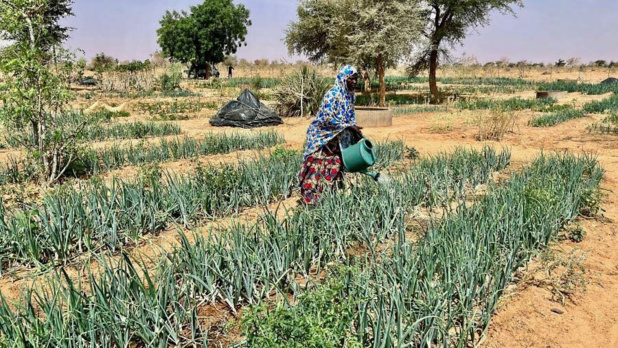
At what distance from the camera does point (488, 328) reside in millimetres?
2426

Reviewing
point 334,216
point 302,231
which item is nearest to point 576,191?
point 334,216

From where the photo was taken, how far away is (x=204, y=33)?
37.8m

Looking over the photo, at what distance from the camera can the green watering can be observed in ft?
12.2

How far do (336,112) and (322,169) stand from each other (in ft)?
1.80

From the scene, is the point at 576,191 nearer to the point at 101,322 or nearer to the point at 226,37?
the point at 101,322

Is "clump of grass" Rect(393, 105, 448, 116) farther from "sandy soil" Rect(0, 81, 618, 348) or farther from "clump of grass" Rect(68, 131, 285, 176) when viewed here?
"sandy soil" Rect(0, 81, 618, 348)

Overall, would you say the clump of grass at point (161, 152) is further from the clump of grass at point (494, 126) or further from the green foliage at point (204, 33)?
the green foliage at point (204, 33)

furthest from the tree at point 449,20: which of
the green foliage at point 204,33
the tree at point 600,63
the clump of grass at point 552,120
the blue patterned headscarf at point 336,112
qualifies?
the tree at point 600,63

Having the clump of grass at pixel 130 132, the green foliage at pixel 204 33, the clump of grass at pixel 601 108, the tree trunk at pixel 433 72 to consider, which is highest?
the green foliage at pixel 204 33

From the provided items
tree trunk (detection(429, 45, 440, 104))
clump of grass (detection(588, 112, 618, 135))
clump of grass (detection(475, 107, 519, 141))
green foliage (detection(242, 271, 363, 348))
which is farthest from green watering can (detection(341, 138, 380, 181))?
tree trunk (detection(429, 45, 440, 104))

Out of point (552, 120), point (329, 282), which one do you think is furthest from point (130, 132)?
point (552, 120)

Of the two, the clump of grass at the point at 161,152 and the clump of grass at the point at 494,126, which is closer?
the clump of grass at the point at 161,152

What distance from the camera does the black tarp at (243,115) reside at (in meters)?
11.4

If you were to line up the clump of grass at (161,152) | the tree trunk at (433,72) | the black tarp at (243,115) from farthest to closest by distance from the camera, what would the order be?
the tree trunk at (433,72), the black tarp at (243,115), the clump of grass at (161,152)
